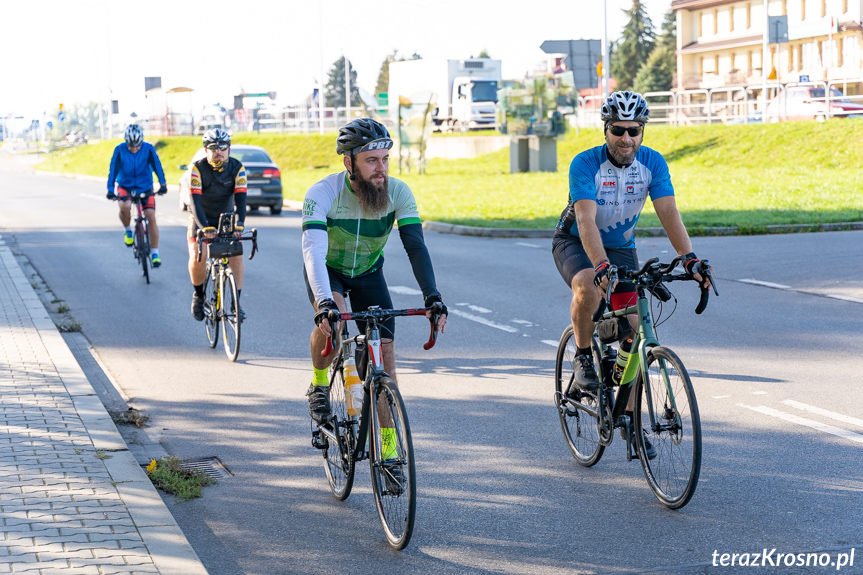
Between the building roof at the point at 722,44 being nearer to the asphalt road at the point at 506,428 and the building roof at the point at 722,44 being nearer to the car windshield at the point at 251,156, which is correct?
the car windshield at the point at 251,156

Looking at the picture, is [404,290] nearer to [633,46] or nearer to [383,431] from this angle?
[383,431]

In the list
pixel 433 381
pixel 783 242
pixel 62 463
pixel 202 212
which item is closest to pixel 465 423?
pixel 433 381

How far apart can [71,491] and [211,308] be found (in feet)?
15.3

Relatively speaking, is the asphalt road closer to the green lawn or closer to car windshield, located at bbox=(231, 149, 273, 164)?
the green lawn

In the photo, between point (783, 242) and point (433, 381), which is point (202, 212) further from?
point (783, 242)

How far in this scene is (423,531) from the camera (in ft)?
16.3

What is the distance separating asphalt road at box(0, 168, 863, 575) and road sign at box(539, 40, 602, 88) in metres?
19.8

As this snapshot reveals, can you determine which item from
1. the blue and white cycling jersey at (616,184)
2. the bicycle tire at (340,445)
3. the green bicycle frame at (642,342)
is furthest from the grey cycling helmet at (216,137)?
the green bicycle frame at (642,342)

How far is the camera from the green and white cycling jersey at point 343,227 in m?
4.94

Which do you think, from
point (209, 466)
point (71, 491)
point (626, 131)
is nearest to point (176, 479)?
point (209, 466)

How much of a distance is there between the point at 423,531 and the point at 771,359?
4.49m

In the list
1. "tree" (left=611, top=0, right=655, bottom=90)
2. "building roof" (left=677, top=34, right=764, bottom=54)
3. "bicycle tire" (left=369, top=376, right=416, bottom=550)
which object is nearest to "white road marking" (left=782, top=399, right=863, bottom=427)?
"bicycle tire" (left=369, top=376, right=416, bottom=550)

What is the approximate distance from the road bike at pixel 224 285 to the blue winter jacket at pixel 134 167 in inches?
202

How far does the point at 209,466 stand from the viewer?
20.1 feet
